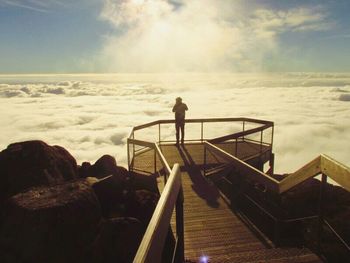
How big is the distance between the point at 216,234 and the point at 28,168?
756cm

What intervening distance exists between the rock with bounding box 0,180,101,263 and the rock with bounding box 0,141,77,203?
3.20m

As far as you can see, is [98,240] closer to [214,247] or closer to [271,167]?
[214,247]

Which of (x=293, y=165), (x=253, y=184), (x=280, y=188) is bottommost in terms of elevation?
(x=293, y=165)

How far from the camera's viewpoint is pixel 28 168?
35.0ft

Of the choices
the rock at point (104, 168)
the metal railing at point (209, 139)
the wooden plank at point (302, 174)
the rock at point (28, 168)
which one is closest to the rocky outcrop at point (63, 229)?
the metal railing at point (209, 139)

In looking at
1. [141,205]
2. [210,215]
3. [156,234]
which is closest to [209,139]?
[141,205]

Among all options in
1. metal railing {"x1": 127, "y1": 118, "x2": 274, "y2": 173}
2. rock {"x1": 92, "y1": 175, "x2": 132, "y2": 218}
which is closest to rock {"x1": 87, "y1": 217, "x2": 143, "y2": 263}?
rock {"x1": 92, "y1": 175, "x2": 132, "y2": 218}

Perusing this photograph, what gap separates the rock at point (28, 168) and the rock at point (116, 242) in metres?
4.06

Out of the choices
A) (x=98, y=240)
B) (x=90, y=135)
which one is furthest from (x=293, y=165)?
(x=98, y=240)

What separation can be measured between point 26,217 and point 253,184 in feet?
30.0

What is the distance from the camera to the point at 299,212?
42.9ft

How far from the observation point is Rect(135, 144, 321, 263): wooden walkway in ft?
13.4

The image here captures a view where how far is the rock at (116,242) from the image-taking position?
670cm

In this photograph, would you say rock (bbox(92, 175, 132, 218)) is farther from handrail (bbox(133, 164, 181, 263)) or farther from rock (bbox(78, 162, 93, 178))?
handrail (bbox(133, 164, 181, 263))
